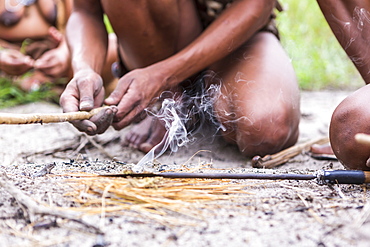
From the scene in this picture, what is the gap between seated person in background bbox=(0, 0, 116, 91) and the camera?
362 centimetres

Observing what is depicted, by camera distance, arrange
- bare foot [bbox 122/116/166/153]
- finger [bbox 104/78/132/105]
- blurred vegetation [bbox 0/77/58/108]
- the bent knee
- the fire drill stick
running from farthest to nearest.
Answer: blurred vegetation [bbox 0/77/58/108] → bare foot [bbox 122/116/166/153] → the bent knee → finger [bbox 104/78/132/105] → the fire drill stick

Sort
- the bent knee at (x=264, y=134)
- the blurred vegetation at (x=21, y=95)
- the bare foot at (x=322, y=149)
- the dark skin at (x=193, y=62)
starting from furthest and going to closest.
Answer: the blurred vegetation at (x=21, y=95) < the bare foot at (x=322, y=149) < the bent knee at (x=264, y=134) < the dark skin at (x=193, y=62)

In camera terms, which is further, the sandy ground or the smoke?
the smoke

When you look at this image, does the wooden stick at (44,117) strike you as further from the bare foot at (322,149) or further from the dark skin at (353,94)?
the bare foot at (322,149)

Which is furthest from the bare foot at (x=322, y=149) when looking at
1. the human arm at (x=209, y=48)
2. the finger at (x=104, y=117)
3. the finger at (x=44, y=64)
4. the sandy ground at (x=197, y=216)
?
the finger at (x=44, y=64)

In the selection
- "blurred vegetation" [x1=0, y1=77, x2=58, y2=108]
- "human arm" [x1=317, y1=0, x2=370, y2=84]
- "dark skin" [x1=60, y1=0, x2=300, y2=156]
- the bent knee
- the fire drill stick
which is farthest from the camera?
"blurred vegetation" [x1=0, y1=77, x2=58, y2=108]

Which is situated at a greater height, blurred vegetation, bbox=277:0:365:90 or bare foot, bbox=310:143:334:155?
bare foot, bbox=310:143:334:155

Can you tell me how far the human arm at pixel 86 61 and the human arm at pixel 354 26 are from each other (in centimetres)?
98

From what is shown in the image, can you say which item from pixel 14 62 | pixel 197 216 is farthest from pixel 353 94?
pixel 14 62

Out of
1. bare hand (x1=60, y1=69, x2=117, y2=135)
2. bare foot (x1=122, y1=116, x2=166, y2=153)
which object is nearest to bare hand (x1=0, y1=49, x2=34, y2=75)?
bare foot (x1=122, y1=116, x2=166, y2=153)

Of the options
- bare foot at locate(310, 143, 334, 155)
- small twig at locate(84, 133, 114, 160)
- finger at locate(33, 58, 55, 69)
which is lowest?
bare foot at locate(310, 143, 334, 155)

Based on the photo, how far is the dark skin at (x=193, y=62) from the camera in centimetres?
192

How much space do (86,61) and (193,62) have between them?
1.77 ft

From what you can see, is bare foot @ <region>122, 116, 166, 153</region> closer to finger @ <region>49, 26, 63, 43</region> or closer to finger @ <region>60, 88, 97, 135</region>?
finger @ <region>60, 88, 97, 135</region>
